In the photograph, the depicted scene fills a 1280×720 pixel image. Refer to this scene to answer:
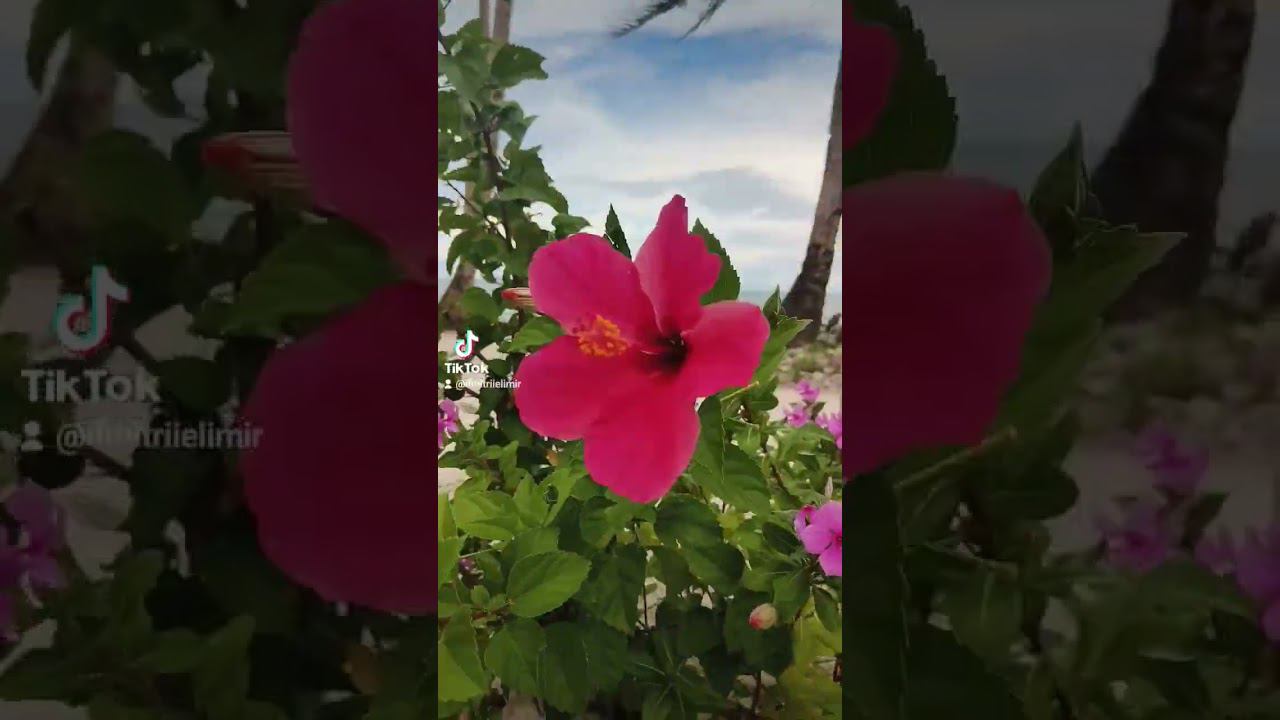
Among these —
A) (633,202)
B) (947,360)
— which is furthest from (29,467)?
(947,360)

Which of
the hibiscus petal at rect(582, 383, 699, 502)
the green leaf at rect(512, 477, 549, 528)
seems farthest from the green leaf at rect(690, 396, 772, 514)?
the green leaf at rect(512, 477, 549, 528)

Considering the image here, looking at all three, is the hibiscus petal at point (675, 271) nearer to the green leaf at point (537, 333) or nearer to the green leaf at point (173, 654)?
Result: the green leaf at point (537, 333)

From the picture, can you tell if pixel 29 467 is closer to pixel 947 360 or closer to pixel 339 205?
pixel 339 205

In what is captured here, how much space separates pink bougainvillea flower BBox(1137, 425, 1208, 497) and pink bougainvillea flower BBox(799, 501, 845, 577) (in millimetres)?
179

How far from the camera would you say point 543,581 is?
1.79 feet

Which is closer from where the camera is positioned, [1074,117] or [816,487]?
[1074,117]

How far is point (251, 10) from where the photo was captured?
0.45 metres

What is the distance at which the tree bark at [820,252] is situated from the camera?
1.71 feet

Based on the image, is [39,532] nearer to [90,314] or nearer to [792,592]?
[90,314]

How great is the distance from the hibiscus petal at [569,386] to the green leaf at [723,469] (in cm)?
5

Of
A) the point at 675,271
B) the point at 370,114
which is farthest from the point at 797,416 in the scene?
the point at 370,114

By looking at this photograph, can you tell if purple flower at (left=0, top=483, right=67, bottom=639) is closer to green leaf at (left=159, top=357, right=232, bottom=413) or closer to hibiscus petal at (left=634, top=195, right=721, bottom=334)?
green leaf at (left=159, top=357, right=232, bottom=413)

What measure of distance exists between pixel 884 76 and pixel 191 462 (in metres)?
0.47

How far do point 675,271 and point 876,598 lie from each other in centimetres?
24
